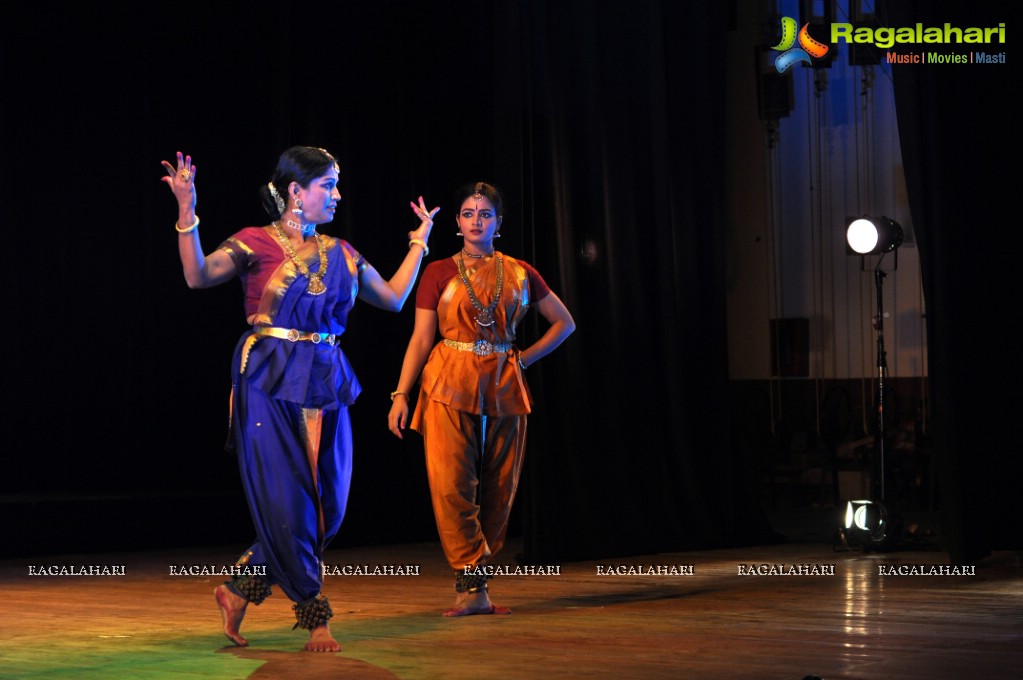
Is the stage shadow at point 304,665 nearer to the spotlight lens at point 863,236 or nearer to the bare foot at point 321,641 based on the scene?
the bare foot at point 321,641

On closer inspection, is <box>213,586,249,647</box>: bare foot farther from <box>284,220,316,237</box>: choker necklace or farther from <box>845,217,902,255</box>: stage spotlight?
<box>845,217,902,255</box>: stage spotlight

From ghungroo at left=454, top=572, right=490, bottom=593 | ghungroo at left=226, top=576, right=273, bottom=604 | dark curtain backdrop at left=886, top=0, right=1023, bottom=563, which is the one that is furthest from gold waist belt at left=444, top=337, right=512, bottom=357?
dark curtain backdrop at left=886, top=0, right=1023, bottom=563

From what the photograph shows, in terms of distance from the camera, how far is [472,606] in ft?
14.5

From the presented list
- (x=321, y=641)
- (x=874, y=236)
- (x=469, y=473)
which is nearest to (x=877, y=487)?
(x=874, y=236)

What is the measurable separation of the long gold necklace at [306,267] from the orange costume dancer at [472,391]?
0.72 m

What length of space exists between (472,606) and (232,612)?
2.82 ft

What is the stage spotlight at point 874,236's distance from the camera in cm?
651

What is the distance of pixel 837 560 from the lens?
233 inches

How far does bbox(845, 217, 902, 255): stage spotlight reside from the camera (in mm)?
6512

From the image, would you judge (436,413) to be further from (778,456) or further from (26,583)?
(778,456)

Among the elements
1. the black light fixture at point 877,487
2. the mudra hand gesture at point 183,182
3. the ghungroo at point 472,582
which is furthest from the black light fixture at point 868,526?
the mudra hand gesture at point 183,182

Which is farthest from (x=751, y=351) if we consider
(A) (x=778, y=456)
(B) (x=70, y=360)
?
(B) (x=70, y=360)

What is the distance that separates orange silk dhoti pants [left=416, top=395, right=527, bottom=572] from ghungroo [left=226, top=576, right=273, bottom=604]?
2.35ft

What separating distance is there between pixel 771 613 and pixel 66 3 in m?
4.75
